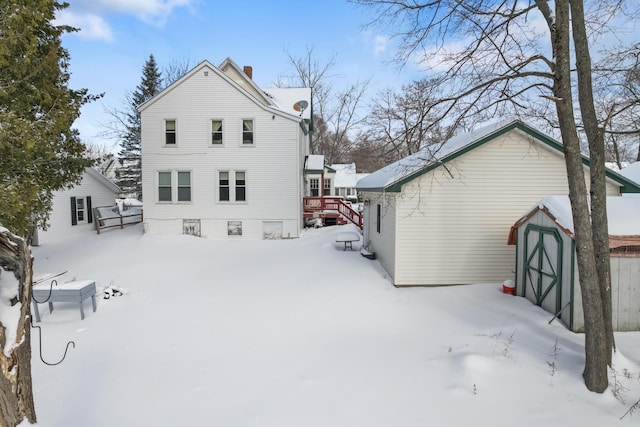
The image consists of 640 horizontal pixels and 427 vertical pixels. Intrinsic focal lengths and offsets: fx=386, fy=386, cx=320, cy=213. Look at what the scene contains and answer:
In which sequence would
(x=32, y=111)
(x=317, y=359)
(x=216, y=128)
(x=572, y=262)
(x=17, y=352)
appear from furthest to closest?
(x=216, y=128)
(x=32, y=111)
(x=572, y=262)
(x=317, y=359)
(x=17, y=352)

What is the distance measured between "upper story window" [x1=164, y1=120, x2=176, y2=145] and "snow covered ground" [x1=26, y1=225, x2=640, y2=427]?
8717 mm

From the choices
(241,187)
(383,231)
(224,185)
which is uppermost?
(224,185)

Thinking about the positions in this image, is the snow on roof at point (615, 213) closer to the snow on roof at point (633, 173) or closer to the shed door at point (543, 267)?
the shed door at point (543, 267)

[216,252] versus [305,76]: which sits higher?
[305,76]

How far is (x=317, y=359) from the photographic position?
6633 mm

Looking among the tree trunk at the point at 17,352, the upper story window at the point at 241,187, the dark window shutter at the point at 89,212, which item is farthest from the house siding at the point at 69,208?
the tree trunk at the point at 17,352

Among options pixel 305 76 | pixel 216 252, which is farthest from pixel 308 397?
pixel 305 76

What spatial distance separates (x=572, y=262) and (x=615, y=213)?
1.52 meters

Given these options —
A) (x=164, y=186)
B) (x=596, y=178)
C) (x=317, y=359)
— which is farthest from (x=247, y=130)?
→ (x=596, y=178)

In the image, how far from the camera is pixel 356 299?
32.8ft

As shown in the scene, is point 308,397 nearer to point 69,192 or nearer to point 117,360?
point 117,360

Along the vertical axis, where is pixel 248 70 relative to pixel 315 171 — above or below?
above

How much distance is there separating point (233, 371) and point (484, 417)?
372 cm

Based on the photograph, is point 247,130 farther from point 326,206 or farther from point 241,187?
point 326,206
